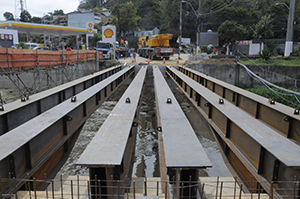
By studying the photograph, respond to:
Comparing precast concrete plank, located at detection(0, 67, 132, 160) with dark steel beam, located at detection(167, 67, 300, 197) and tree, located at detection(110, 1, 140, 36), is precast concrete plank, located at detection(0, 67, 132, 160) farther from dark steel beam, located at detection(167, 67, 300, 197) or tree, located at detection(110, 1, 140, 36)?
tree, located at detection(110, 1, 140, 36)

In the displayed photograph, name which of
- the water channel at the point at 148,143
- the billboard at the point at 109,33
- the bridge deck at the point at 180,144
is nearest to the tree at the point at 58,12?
the billboard at the point at 109,33

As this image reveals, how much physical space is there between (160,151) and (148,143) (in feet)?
12.4

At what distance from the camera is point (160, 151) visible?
4.82 meters

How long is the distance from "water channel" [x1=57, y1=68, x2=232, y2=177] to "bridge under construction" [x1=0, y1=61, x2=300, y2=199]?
1084 millimetres

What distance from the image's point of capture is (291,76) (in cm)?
1959

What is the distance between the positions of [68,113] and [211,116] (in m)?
3.72

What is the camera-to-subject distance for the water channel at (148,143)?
649 centimetres

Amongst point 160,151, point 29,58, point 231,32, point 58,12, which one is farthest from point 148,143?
point 58,12

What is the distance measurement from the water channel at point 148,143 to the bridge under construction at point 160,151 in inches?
42.7

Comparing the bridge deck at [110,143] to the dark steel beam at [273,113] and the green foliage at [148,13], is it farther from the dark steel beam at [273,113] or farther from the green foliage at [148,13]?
the green foliage at [148,13]

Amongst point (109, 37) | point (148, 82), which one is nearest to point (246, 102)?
point (148, 82)

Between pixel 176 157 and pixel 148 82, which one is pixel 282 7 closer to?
pixel 148 82

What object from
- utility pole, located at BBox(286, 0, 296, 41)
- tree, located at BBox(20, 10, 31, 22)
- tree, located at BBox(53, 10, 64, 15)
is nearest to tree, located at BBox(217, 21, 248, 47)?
utility pole, located at BBox(286, 0, 296, 41)

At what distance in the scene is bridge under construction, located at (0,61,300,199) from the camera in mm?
3061
